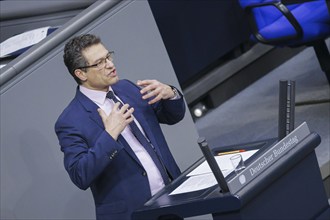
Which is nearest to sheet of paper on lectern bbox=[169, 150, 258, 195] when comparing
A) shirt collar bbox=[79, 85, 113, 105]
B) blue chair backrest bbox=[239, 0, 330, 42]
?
shirt collar bbox=[79, 85, 113, 105]

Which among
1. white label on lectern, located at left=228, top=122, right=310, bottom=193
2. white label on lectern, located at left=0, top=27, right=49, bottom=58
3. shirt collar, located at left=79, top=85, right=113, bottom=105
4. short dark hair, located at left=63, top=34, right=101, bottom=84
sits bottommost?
white label on lectern, located at left=228, top=122, right=310, bottom=193

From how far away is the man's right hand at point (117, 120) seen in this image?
3121 mm

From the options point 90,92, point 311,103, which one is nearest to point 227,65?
point 311,103

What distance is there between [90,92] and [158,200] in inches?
27.1

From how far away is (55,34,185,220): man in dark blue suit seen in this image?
3162 mm

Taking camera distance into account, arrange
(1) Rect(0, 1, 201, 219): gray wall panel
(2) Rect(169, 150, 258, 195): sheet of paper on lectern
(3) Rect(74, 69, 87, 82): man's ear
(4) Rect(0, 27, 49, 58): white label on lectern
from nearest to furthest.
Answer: (2) Rect(169, 150, 258, 195): sheet of paper on lectern
(3) Rect(74, 69, 87, 82): man's ear
(1) Rect(0, 1, 201, 219): gray wall panel
(4) Rect(0, 27, 49, 58): white label on lectern

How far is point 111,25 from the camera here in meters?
4.15

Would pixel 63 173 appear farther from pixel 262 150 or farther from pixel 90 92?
pixel 262 150

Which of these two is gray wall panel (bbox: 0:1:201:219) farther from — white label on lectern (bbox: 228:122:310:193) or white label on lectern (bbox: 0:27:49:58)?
white label on lectern (bbox: 228:122:310:193)

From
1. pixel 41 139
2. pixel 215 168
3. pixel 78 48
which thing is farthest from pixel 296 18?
pixel 215 168

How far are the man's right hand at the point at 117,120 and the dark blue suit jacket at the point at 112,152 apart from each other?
3 cm

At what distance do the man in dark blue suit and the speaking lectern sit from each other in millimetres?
397

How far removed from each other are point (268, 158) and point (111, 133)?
0.66 m

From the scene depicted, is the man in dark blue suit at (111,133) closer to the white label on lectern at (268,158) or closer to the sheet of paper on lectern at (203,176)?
the sheet of paper on lectern at (203,176)
